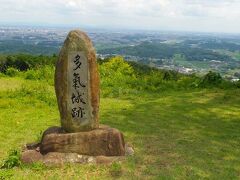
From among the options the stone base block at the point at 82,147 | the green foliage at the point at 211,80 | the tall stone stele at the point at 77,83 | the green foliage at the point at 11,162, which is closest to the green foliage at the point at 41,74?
the green foliage at the point at 211,80

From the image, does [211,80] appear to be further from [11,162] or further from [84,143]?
[11,162]

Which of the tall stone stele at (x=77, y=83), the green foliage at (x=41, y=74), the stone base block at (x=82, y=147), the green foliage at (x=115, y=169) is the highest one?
the tall stone stele at (x=77, y=83)

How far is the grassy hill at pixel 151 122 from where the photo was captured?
7465mm

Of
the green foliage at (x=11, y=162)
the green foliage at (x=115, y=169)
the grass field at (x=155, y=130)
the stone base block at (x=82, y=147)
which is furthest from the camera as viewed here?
the stone base block at (x=82, y=147)

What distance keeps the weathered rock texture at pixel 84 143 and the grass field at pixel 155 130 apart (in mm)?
447

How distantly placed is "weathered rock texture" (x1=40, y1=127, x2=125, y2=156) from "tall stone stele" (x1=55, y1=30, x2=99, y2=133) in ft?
0.83

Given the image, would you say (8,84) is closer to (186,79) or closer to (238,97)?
(186,79)

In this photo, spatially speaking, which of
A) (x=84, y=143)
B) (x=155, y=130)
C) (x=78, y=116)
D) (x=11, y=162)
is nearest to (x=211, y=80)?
(x=155, y=130)

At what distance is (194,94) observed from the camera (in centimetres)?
1616

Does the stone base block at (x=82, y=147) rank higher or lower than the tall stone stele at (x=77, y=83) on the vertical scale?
lower

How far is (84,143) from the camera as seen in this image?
7957 millimetres

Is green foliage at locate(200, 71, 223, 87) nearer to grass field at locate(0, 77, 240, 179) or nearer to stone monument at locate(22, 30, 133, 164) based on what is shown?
grass field at locate(0, 77, 240, 179)

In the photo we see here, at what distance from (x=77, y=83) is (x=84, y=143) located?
1207mm

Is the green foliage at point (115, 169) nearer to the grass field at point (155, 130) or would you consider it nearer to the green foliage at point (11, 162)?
the grass field at point (155, 130)
